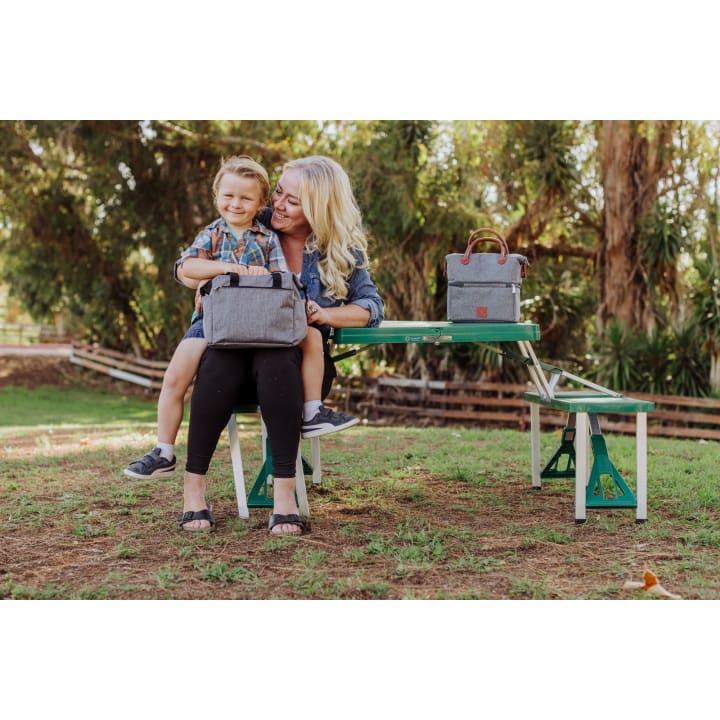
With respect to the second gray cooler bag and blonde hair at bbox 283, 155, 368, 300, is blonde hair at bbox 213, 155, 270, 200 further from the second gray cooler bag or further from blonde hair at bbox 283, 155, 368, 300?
the second gray cooler bag

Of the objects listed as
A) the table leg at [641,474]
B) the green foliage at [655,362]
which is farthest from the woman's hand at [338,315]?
the green foliage at [655,362]

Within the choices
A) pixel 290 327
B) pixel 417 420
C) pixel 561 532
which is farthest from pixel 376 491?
pixel 417 420

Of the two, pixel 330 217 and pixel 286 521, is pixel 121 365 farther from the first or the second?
→ pixel 286 521

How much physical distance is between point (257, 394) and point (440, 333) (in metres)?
0.97

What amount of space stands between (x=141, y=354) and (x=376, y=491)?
13.3 metres

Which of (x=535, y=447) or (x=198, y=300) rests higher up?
(x=198, y=300)

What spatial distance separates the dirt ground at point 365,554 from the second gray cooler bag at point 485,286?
100 cm

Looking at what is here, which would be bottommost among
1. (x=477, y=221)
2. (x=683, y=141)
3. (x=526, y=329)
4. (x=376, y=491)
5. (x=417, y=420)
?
(x=417, y=420)

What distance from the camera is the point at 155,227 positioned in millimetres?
14852

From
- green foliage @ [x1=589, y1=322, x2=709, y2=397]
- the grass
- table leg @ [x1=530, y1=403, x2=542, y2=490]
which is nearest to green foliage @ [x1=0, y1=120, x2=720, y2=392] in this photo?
green foliage @ [x1=589, y1=322, x2=709, y2=397]

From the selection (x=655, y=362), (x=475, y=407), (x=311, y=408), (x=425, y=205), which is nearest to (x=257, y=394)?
(x=311, y=408)

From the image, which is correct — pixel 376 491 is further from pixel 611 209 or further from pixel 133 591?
pixel 611 209

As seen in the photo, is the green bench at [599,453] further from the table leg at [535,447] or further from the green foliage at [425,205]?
the green foliage at [425,205]

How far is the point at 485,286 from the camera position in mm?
4738
